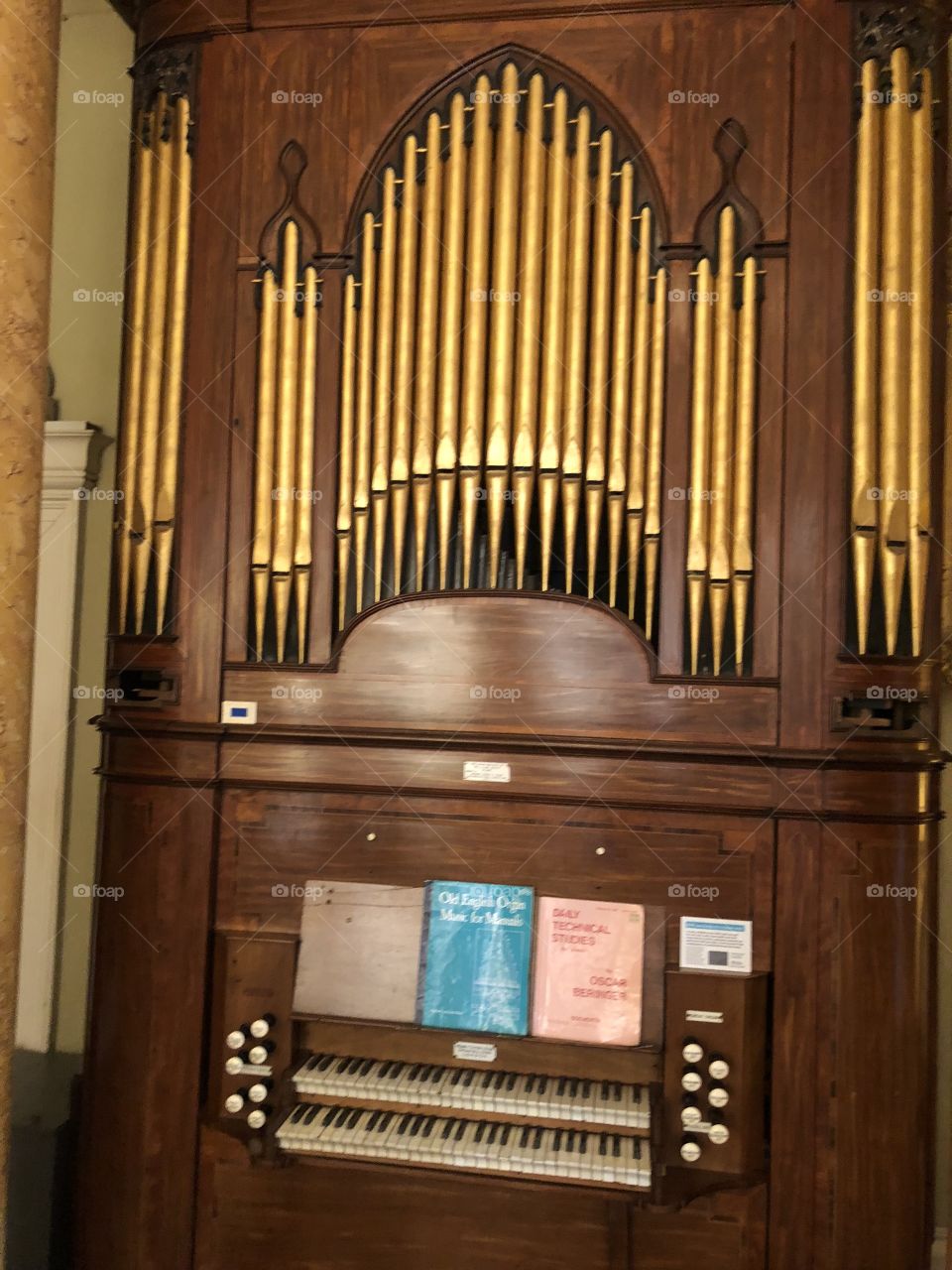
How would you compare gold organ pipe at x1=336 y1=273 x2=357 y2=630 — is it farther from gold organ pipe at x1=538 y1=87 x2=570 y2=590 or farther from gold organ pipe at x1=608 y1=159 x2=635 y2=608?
gold organ pipe at x1=608 y1=159 x2=635 y2=608

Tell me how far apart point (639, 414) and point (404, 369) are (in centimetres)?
73

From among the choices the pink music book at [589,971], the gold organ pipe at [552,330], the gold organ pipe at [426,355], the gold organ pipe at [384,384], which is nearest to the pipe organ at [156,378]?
the gold organ pipe at [384,384]

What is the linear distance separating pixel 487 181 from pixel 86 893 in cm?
300

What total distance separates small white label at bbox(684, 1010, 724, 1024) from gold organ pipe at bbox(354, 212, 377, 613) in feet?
4.98

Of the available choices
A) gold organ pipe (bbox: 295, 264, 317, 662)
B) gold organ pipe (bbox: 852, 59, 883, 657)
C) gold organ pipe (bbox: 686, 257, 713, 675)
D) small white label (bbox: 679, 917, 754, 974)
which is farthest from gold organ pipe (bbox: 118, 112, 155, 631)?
gold organ pipe (bbox: 852, 59, 883, 657)

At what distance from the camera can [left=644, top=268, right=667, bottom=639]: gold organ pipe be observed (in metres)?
2.89

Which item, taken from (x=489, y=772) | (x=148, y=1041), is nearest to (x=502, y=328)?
(x=489, y=772)

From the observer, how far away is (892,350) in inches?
110

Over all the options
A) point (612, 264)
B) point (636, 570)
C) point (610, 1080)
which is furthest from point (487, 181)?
point (610, 1080)

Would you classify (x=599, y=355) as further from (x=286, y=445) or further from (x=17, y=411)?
(x=17, y=411)

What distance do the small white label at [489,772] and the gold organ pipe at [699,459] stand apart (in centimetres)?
62

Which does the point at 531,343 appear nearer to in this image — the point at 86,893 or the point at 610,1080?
the point at 610,1080

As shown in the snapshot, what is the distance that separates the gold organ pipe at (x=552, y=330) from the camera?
2902 millimetres

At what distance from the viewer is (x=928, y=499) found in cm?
279
